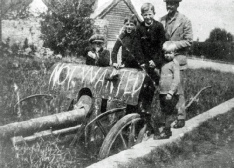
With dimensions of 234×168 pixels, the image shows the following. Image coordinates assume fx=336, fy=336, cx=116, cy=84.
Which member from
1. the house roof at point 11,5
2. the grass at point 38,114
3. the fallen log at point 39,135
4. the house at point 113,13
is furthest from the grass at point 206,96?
the house at point 113,13

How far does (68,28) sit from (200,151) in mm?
10576

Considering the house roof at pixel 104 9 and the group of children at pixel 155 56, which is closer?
the group of children at pixel 155 56

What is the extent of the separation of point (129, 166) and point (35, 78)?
540 centimetres

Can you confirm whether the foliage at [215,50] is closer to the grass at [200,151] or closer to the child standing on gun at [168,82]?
the grass at [200,151]

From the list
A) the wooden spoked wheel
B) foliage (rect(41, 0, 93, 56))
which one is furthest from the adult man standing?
foliage (rect(41, 0, 93, 56))

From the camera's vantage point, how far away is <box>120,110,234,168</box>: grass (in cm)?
389

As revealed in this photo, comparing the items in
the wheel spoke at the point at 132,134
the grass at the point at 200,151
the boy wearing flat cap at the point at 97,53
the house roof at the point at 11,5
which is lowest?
the grass at the point at 200,151

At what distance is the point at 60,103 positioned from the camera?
559cm

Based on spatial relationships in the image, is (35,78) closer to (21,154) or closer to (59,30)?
(21,154)

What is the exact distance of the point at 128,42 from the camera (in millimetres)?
5266

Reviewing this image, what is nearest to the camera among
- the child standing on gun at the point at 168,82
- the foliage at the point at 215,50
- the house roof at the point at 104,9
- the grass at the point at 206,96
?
the child standing on gun at the point at 168,82

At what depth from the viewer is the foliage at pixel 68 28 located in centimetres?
1386

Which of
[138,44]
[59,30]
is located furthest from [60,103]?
[59,30]

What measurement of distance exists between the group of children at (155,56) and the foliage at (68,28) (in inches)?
349
